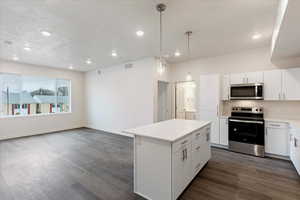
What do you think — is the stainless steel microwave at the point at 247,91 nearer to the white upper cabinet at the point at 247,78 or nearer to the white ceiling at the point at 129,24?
the white upper cabinet at the point at 247,78

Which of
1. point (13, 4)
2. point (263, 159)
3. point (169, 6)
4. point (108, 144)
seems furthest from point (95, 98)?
point (263, 159)

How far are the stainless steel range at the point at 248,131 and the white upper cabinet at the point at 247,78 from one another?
0.83m

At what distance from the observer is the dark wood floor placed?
7.53ft

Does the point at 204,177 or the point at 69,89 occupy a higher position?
the point at 69,89

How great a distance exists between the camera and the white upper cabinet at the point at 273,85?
12.1 feet

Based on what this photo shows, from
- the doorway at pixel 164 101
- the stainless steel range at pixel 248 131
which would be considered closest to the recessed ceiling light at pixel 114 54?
the doorway at pixel 164 101

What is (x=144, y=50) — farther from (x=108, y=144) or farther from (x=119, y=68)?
(x=108, y=144)

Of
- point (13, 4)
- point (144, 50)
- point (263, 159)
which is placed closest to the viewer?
point (13, 4)

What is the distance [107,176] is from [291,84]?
4847 mm

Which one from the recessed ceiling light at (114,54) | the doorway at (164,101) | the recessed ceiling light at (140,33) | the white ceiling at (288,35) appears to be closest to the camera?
the white ceiling at (288,35)

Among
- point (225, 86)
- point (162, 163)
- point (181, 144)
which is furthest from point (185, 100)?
point (162, 163)

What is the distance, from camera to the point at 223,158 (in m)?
3.69

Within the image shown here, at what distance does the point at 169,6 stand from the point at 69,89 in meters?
6.77

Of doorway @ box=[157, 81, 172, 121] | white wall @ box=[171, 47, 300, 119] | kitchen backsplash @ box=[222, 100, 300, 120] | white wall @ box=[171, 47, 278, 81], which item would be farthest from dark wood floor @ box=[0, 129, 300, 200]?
white wall @ box=[171, 47, 278, 81]
